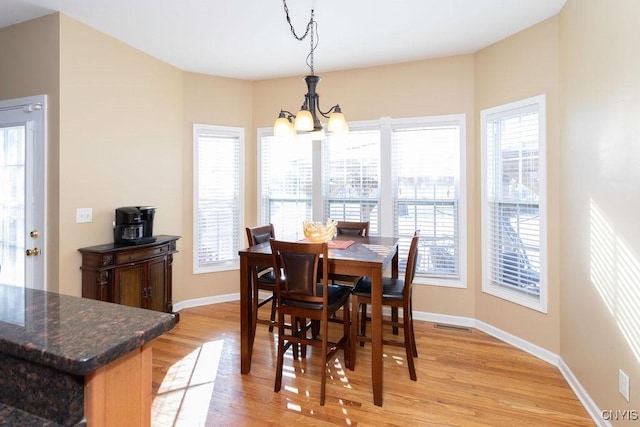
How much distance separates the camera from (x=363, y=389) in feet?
8.15

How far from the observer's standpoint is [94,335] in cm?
75

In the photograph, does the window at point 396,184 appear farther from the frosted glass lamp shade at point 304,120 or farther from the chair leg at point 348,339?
the chair leg at point 348,339

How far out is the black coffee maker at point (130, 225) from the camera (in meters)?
3.24

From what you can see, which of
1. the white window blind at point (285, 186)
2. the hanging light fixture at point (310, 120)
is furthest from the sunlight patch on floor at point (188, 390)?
the hanging light fixture at point (310, 120)

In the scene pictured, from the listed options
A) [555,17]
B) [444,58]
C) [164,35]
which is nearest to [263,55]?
[164,35]

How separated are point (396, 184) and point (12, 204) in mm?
3718

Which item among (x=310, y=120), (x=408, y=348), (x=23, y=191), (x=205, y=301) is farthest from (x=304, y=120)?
(x=205, y=301)

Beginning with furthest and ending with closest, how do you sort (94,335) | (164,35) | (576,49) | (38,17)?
(164,35) → (38,17) → (576,49) → (94,335)

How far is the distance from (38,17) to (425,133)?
12.3 ft

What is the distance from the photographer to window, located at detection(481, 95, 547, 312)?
9.77 feet

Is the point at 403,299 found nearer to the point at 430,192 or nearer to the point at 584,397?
the point at 584,397

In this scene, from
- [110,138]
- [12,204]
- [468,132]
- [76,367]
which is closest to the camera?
[76,367]

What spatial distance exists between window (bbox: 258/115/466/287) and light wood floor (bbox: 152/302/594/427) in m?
1.05

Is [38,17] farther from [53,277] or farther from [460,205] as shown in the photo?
[460,205]
